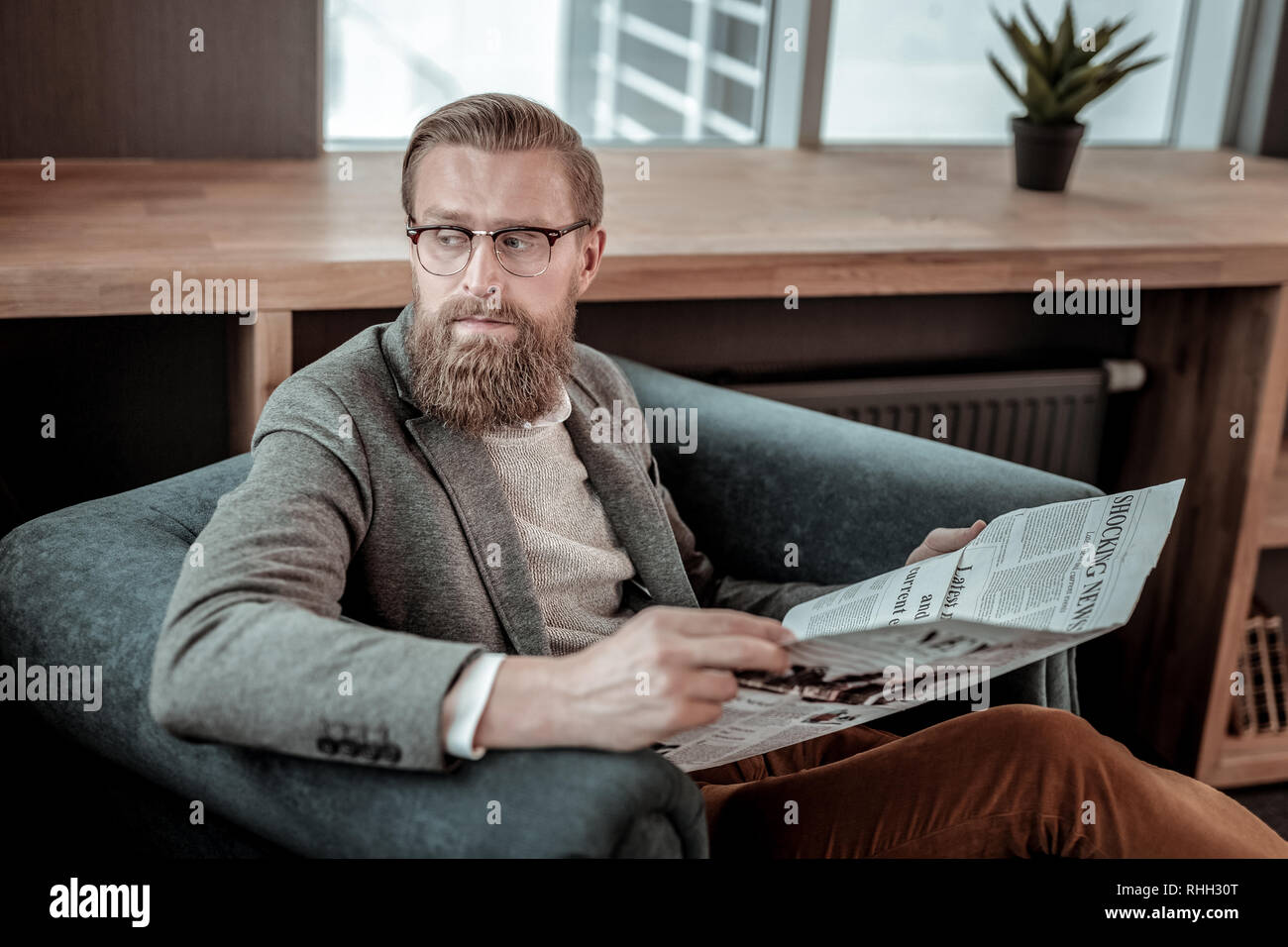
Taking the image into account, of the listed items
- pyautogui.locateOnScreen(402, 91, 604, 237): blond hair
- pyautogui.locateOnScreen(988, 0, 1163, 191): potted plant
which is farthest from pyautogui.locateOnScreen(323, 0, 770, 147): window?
pyautogui.locateOnScreen(402, 91, 604, 237): blond hair

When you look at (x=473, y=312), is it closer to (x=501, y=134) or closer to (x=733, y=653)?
(x=501, y=134)

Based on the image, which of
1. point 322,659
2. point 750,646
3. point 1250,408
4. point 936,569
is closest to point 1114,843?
point 936,569

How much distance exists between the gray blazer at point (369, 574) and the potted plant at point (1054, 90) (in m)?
1.07

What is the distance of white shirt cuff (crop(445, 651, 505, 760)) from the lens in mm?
962

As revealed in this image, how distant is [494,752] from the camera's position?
38.4 inches

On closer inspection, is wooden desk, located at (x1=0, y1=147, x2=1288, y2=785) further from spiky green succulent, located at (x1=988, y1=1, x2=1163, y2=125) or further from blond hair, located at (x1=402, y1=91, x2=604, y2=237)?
blond hair, located at (x1=402, y1=91, x2=604, y2=237)

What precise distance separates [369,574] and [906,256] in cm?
99

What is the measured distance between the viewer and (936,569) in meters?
1.24

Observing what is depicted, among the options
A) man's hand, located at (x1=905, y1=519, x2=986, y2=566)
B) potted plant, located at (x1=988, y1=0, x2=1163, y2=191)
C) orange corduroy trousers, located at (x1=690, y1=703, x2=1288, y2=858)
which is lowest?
orange corduroy trousers, located at (x1=690, y1=703, x2=1288, y2=858)

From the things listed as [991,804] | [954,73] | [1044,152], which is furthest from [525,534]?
[954,73]

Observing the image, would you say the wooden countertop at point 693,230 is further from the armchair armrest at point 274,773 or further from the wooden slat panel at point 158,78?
the armchair armrest at point 274,773

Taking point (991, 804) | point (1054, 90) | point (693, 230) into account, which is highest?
point (1054, 90)

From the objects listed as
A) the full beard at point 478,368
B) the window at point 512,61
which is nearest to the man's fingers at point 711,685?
the full beard at point 478,368

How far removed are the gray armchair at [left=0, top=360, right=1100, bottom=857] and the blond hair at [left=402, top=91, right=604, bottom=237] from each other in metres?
0.42
